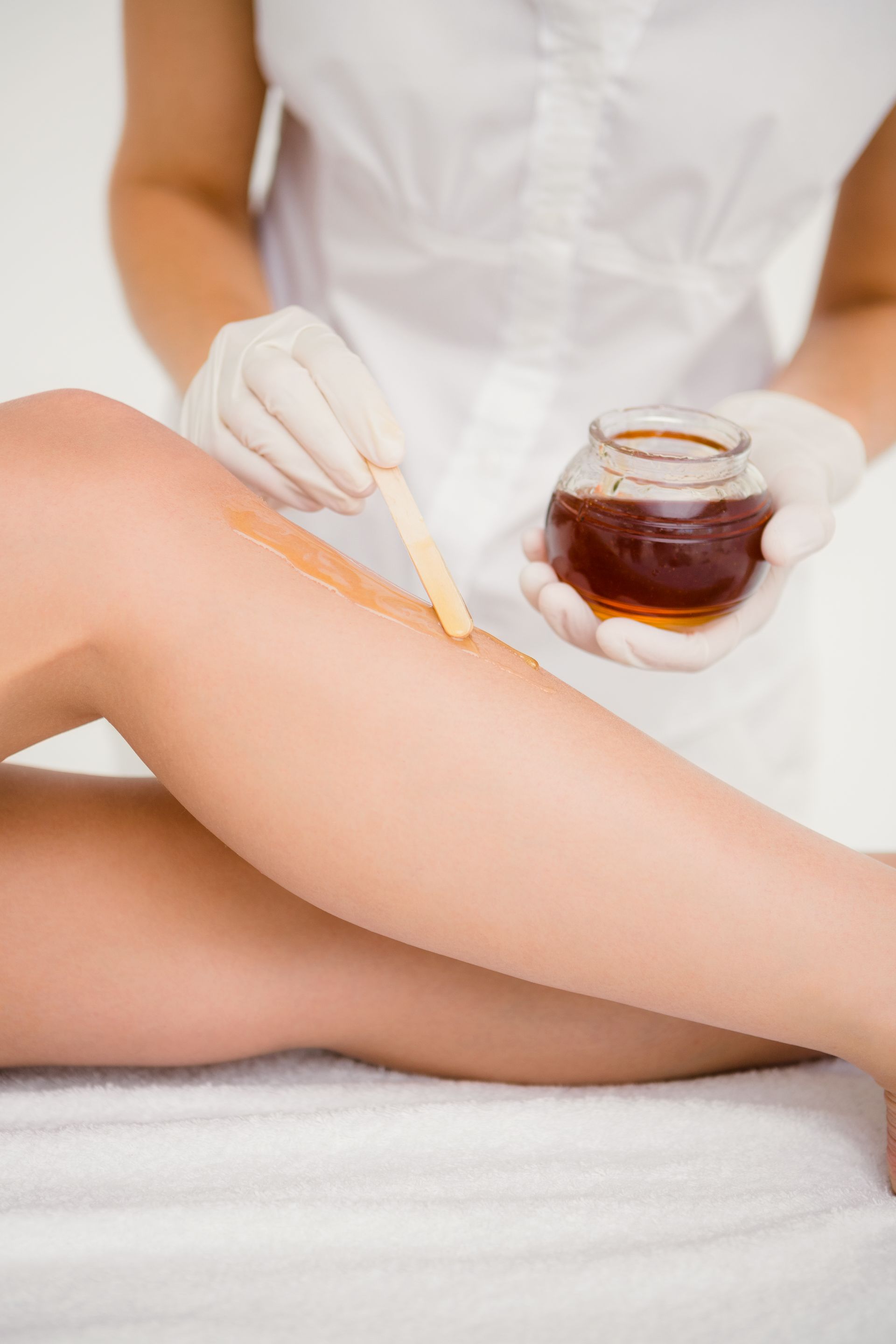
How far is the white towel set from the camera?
0.53 m

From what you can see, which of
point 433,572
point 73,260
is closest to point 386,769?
point 433,572

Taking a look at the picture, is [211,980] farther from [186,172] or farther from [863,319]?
[863,319]

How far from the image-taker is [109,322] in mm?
2025

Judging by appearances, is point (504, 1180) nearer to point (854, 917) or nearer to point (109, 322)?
point (854, 917)

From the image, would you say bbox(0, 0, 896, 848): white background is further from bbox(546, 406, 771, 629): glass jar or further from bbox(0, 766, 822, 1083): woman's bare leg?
bbox(546, 406, 771, 629): glass jar

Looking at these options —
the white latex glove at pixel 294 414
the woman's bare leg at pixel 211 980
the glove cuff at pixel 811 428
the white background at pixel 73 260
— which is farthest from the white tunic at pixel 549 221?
the white background at pixel 73 260

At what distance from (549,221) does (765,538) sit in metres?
0.44

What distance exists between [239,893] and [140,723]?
7.6 inches

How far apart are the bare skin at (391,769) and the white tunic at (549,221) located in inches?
20.0

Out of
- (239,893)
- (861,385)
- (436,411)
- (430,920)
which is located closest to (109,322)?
(436,411)

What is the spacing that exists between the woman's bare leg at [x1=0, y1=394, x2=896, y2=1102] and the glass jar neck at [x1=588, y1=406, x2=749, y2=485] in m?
0.19

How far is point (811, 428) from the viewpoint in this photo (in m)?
1.03

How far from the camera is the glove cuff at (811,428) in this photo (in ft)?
3.30

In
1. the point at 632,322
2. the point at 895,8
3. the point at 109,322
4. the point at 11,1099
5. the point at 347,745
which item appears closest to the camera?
the point at 347,745
